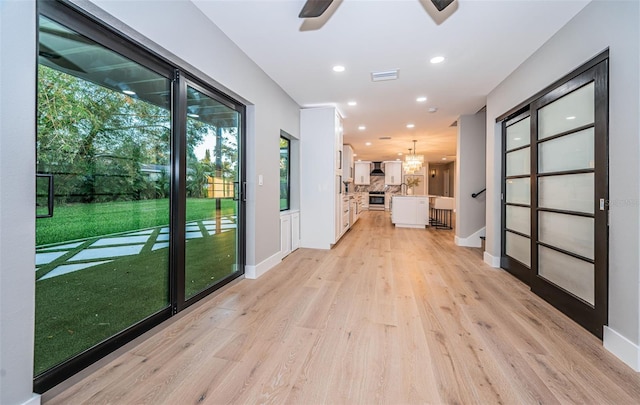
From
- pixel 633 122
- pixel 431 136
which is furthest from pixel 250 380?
pixel 431 136

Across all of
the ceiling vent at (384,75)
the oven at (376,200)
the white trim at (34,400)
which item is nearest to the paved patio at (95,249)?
the white trim at (34,400)

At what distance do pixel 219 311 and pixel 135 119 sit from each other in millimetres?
1659

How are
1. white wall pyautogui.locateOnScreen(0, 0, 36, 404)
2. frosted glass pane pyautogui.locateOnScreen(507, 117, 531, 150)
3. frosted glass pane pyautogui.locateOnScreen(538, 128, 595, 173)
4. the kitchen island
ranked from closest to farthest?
white wall pyautogui.locateOnScreen(0, 0, 36, 404) < frosted glass pane pyautogui.locateOnScreen(538, 128, 595, 173) < frosted glass pane pyautogui.locateOnScreen(507, 117, 531, 150) < the kitchen island

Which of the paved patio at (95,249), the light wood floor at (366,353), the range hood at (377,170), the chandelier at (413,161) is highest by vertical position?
the range hood at (377,170)

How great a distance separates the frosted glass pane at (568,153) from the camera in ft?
6.64

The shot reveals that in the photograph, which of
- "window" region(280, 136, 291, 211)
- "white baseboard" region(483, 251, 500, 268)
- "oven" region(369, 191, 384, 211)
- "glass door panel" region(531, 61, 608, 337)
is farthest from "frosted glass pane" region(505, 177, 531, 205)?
"oven" region(369, 191, 384, 211)

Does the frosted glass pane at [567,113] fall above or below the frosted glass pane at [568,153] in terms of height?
above

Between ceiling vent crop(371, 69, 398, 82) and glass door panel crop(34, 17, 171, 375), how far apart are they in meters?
2.38

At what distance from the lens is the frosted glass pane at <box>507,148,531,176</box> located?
3.00m

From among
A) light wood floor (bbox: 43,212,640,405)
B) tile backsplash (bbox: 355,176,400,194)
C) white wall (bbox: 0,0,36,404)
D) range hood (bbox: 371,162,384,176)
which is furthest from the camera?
tile backsplash (bbox: 355,176,400,194)

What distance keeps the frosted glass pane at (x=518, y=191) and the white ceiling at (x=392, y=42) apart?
135 centimetres

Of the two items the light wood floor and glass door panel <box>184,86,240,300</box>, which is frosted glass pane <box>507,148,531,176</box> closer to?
the light wood floor

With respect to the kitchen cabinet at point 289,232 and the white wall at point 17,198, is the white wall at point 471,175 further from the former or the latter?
the white wall at point 17,198

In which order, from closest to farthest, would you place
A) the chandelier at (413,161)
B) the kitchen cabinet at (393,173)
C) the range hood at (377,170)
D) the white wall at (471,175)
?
the white wall at (471,175)
the chandelier at (413,161)
the kitchen cabinet at (393,173)
the range hood at (377,170)
